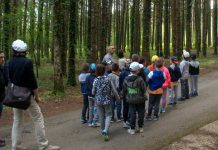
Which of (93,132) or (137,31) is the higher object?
(137,31)

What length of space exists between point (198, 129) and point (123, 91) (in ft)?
7.01

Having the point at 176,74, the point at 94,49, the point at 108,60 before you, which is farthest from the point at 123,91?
the point at 94,49

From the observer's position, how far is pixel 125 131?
1028 cm

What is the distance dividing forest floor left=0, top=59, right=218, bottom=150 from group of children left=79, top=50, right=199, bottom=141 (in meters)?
0.33

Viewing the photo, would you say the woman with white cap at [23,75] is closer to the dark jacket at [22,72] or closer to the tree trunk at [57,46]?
the dark jacket at [22,72]

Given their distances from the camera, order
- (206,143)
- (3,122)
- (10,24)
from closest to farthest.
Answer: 1. (206,143)
2. (3,122)
3. (10,24)

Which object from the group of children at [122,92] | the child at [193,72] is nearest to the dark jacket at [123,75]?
the group of children at [122,92]

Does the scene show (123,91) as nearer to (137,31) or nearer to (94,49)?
(94,49)

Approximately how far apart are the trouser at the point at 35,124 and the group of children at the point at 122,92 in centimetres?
170

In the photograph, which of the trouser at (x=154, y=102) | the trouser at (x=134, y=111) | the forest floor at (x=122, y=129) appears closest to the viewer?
the forest floor at (x=122, y=129)

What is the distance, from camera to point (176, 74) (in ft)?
43.9

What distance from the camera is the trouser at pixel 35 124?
8188mm

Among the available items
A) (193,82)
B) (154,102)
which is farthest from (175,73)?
(154,102)

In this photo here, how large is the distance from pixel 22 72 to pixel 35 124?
3.80ft
